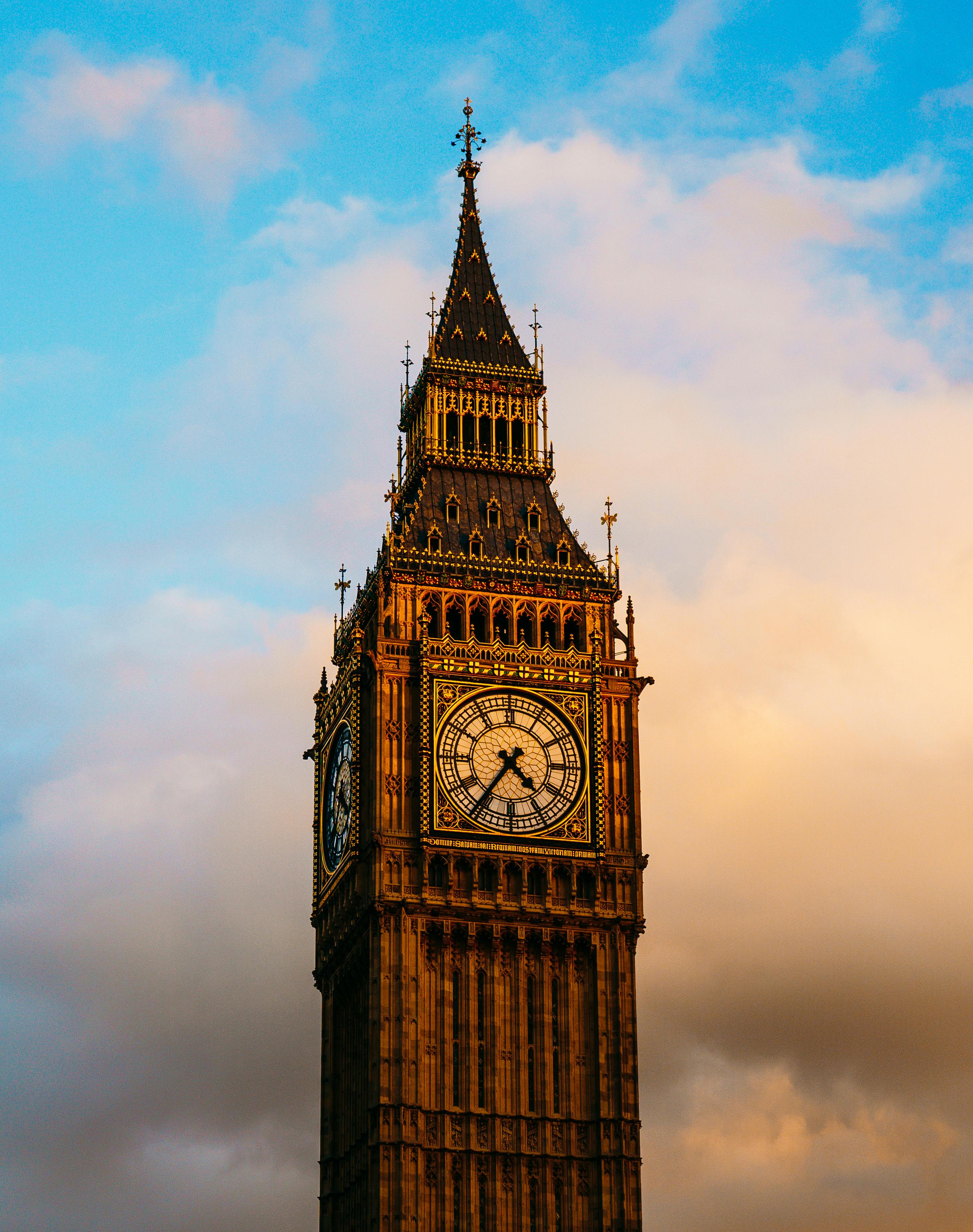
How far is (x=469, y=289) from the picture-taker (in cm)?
12925

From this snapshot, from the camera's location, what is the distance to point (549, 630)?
11819 cm

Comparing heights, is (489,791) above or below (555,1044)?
above

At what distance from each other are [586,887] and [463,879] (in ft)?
Result: 16.2

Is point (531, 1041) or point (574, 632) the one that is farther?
point (574, 632)

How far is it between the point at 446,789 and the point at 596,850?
6274 mm

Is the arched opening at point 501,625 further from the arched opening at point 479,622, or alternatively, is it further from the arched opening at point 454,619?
the arched opening at point 454,619

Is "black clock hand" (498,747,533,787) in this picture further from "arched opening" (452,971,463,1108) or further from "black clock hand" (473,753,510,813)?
"arched opening" (452,971,463,1108)

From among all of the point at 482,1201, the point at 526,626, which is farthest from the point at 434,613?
the point at 482,1201

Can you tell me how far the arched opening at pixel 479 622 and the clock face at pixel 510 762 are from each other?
2.81m

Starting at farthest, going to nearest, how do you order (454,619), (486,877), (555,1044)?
(454,619), (486,877), (555,1044)

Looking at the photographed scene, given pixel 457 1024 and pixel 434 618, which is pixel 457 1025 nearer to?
pixel 457 1024

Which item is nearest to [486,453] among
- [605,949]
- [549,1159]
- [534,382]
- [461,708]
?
[534,382]

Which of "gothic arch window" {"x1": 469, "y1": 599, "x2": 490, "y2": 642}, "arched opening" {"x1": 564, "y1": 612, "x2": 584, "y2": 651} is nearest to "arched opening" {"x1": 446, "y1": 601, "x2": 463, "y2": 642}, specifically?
"gothic arch window" {"x1": 469, "y1": 599, "x2": 490, "y2": 642}

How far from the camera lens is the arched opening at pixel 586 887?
11288cm
